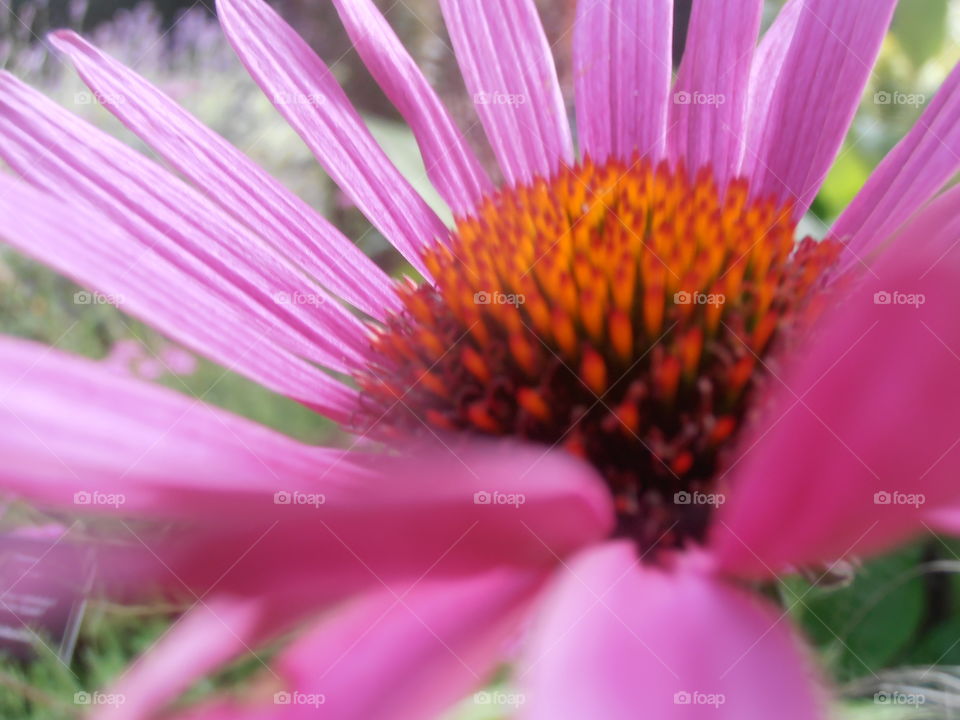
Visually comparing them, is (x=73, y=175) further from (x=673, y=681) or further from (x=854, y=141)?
(x=854, y=141)

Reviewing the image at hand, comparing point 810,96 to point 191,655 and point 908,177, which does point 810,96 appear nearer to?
point 908,177

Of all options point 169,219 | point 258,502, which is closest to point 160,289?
point 169,219

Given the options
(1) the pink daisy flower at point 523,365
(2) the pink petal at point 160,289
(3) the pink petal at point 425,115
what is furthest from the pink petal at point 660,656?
(3) the pink petal at point 425,115

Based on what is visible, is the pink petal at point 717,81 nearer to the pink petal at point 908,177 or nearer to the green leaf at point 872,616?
the pink petal at point 908,177

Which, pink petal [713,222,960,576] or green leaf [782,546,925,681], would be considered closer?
pink petal [713,222,960,576]

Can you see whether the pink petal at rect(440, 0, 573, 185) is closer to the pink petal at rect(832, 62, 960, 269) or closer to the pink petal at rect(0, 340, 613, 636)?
the pink petal at rect(832, 62, 960, 269)

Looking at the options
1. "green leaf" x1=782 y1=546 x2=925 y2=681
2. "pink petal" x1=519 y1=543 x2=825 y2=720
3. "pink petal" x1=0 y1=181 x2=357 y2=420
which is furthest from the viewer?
"green leaf" x1=782 y1=546 x2=925 y2=681

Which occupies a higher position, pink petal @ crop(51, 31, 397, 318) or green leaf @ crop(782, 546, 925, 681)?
→ pink petal @ crop(51, 31, 397, 318)

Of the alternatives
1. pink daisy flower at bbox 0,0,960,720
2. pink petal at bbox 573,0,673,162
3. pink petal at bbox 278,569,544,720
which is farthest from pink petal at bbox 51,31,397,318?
pink petal at bbox 278,569,544,720
